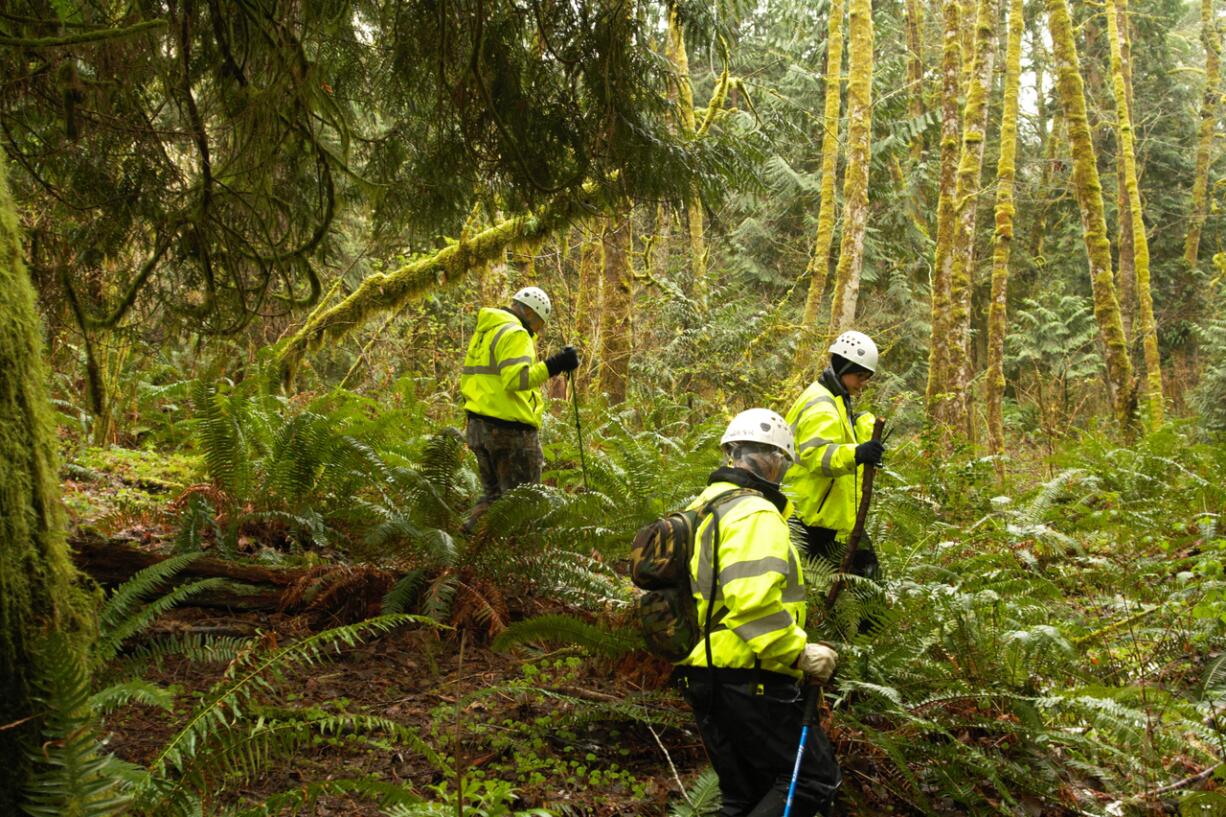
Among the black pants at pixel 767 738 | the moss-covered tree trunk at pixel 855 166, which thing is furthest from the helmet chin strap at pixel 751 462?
the moss-covered tree trunk at pixel 855 166

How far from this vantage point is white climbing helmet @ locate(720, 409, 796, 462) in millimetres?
3838

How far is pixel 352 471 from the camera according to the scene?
6.78 m

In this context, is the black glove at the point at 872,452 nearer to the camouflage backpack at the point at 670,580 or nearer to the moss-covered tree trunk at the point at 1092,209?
the camouflage backpack at the point at 670,580

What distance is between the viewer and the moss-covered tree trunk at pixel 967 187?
11.9m

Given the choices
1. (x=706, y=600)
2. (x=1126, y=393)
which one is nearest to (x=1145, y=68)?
(x=1126, y=393)

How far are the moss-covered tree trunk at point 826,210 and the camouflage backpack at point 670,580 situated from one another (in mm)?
10459

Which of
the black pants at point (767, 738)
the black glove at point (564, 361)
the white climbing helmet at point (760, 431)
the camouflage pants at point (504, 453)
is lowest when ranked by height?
the black pants at point (767, 738)

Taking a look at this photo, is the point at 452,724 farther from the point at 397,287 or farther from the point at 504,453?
the point at 397,287

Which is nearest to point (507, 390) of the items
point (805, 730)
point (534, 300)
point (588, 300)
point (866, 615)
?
point (534, 300)

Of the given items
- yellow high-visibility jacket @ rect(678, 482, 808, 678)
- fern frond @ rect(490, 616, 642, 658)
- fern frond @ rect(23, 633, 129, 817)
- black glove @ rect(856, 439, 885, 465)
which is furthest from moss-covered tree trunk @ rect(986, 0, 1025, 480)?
fern frond @ rect(23, 633, 129, 817)

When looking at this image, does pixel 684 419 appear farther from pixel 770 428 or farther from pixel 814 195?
pixel 814 195

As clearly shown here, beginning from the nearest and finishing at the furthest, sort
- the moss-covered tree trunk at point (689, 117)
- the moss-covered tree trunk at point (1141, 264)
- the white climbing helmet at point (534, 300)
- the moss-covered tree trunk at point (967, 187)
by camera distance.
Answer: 1. the moss-covered tree trunk at point (689, 117)
2. the white climbing helmet at point (534, 300)
3. the moss-covered tree trunk at point (967, 187)
4. the moss-covered tree trunk at point (1141, 264)

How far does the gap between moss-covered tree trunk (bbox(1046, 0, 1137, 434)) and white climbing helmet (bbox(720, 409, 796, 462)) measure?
9.41 meters

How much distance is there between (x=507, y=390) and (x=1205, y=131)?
2844 cm
